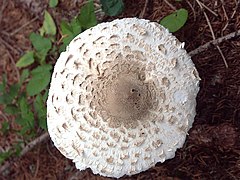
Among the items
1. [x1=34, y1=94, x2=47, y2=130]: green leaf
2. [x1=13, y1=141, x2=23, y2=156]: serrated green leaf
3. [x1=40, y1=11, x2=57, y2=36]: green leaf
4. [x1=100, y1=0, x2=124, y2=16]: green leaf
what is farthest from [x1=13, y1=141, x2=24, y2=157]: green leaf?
[x1=100, y1=0, x2=124, y2=16]: green leaf

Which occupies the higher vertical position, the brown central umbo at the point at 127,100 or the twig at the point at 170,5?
the brown central umbo at the point at 127,100

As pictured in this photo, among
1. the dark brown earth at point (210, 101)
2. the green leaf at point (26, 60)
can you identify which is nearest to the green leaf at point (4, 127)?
the green leaf at point (26, 60)

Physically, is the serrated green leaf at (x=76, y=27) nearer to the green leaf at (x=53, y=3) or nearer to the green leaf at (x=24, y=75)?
the green leaf at (x=53, y=3)

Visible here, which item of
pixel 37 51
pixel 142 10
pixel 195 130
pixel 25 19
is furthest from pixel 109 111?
pixel 25 19

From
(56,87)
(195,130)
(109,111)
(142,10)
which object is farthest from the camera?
(142,10)

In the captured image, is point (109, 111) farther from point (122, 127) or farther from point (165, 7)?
point (165, 7)

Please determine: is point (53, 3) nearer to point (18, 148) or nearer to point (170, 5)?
point (170, 5)

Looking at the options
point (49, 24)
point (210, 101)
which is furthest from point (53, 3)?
point (210, 101)
